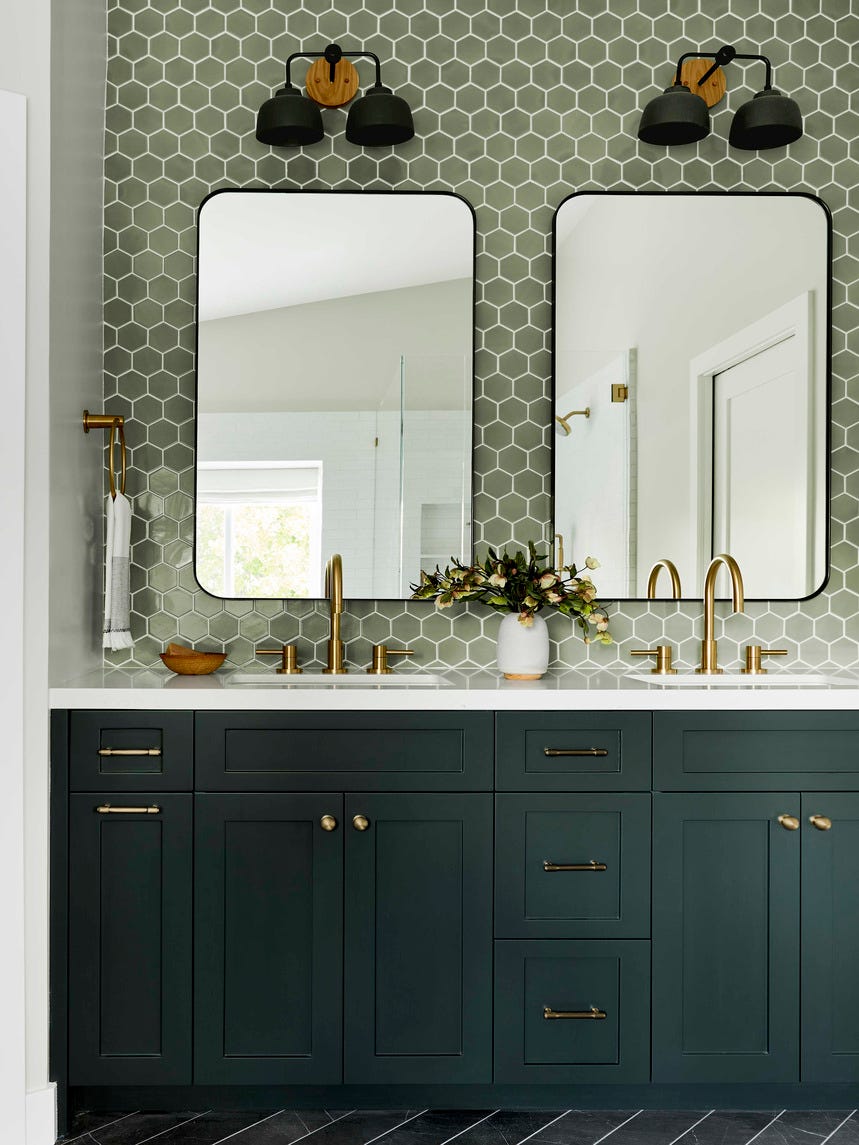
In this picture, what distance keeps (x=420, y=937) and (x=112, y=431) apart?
1.52 metres

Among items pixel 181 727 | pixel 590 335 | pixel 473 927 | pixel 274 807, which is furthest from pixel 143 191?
pixel 473 927

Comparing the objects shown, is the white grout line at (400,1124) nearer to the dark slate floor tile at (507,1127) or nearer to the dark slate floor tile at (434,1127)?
the dark slate floor tile at (434,1127)

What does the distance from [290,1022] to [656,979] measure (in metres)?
0.84

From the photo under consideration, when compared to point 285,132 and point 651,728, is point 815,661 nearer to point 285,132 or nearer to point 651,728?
point 651,728

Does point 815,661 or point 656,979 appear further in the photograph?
point 815,661

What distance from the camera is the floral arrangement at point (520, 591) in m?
2.45

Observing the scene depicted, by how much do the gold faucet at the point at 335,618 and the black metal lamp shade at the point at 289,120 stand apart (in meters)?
1.14

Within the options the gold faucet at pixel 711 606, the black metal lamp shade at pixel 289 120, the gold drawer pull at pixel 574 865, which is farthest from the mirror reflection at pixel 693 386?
the gold drawer pull at pixel 574 865

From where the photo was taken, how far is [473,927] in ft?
7.18

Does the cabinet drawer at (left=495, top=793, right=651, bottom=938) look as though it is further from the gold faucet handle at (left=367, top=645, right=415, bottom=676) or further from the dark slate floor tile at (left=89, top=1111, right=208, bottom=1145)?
the dark slate floor tile at (left=89, top=1111, right=208, bottom=1145)

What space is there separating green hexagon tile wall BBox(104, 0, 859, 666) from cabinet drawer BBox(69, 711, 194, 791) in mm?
516

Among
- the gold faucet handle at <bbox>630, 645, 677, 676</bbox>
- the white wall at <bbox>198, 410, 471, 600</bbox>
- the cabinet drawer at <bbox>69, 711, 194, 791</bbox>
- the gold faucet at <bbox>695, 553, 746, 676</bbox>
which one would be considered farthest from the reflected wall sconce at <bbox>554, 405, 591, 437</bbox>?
the cabinet drawer at <bbox>69, 711, 194, 791</bbox>

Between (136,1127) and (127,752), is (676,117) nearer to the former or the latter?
(127,752)

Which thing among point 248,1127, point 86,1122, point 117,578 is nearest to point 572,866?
point 248,1127
